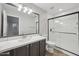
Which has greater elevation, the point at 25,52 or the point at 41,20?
the point at 41,20

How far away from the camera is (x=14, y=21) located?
171 centimetres

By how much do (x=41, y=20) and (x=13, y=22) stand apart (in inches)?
55.9

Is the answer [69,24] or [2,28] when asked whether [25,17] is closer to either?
[2,28]

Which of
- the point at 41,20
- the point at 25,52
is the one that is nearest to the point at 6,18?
the point at 25,52

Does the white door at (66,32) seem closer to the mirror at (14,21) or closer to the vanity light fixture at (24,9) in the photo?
the mirror at (14,21)

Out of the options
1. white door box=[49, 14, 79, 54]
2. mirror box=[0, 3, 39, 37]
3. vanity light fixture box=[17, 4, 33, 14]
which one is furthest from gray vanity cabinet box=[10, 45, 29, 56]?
white door box=[49, 14, 79, 54]

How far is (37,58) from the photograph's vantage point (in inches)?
22.8

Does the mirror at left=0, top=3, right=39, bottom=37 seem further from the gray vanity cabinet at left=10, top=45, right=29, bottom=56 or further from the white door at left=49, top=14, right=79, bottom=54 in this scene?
the white door at left=49, top=14, right=79, bottom=54

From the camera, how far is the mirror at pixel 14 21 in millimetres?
1478

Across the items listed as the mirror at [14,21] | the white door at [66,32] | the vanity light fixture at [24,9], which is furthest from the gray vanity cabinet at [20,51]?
the white door at [66,32]

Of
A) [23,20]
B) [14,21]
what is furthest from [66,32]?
[14,21]

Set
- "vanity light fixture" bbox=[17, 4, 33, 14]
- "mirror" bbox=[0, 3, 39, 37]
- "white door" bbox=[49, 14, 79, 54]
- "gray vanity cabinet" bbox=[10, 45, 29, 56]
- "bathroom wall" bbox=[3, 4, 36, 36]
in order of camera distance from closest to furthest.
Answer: "gray vanity cabinet" bbox=[10, 45, 29, 56]
"mirror" bbox=[0, 3, 39, 37]
"bathroom wall" bbox=[3, 4, 36, 36]
"vanity light fixture" bbox=[17, 4, 33, 14]
"white door" bbox=[49, 14, 79, 54]

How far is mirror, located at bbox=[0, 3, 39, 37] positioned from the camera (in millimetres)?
1478

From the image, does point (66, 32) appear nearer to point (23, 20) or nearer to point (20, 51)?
point (23, 20)
